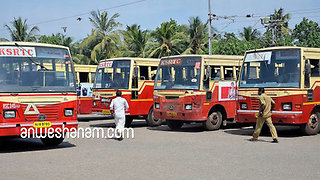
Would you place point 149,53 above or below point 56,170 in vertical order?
above

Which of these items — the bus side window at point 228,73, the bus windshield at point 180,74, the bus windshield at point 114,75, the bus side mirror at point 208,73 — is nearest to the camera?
the bus side mirror at point 208,73

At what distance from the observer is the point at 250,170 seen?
9.09 metres

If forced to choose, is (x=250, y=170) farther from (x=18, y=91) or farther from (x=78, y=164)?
(x=18, y=91)

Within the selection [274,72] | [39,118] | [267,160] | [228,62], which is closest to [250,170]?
[267,160]

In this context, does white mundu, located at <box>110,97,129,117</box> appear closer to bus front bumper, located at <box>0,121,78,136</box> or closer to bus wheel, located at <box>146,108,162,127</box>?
bus front bumper, located at <box>0,121,78,136</box>

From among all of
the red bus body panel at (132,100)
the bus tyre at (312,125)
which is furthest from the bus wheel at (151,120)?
the bus tyre at (312,125)

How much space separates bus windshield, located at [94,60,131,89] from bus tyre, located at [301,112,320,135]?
7.37m

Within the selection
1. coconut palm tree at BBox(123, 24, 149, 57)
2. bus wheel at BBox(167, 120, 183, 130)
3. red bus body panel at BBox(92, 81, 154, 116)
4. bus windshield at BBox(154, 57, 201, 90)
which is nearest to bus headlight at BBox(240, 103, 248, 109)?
bus windshield at BBox(154, 57, 201, 90)

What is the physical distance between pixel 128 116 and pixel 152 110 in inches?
40.9

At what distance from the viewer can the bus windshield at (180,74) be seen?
17.0m

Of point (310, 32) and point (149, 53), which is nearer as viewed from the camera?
point (149, 53)

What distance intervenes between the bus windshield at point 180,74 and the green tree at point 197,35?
26.7 m

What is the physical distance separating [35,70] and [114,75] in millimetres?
7594

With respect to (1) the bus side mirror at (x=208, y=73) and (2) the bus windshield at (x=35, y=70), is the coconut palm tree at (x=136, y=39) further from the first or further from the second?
(2) the bus windshield at (x=35, y=70)
